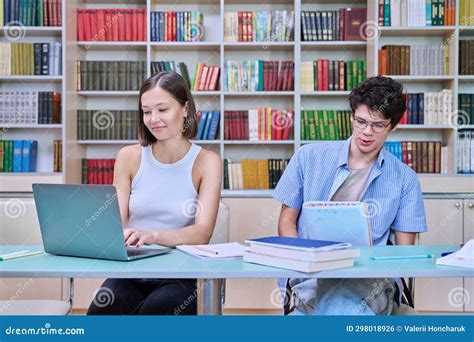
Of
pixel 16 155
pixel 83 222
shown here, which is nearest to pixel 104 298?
pixel 83 222

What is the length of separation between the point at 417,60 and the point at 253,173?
1314 mm

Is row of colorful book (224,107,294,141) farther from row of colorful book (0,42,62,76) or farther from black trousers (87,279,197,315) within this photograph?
black trousers (87,279,197,315)

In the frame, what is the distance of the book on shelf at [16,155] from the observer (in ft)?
13.4

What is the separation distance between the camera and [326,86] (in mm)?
4074

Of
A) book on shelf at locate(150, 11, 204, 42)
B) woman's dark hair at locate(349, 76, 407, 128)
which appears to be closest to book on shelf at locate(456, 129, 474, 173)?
book on shelf at locate(150, 11, 204, 42)

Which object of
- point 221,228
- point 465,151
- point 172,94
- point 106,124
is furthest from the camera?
point 106,124

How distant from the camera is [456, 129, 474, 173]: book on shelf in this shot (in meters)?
3.94

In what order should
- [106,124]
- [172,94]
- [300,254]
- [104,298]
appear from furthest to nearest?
1. [106,124]
2. [172,94]
3. [104,298]
4. [300,254]

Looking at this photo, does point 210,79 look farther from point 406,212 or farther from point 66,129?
point 406,212

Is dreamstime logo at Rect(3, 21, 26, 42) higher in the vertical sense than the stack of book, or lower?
higher

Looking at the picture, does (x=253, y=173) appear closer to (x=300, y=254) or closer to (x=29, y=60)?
(x=29, y=60)

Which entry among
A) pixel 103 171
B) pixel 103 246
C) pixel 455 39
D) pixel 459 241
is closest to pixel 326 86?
pixel 455 39

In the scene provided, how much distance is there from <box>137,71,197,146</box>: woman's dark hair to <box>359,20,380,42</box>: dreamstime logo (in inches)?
81.3

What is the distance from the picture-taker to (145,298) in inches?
75.2
